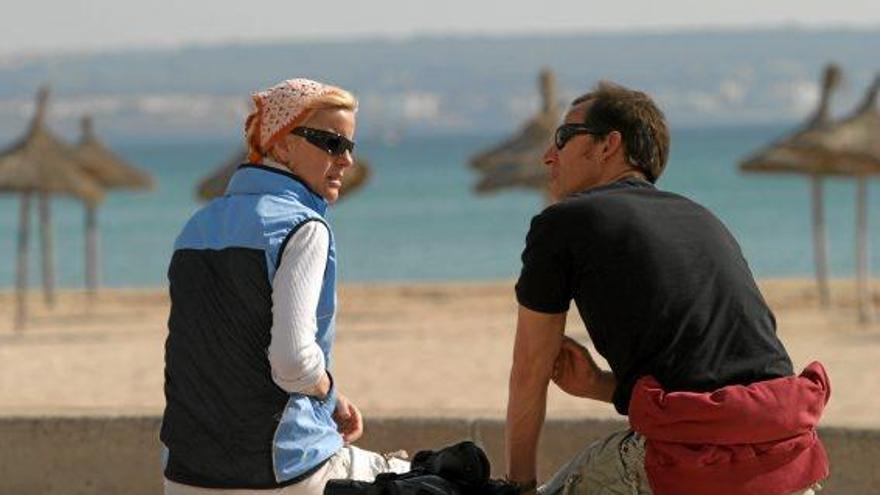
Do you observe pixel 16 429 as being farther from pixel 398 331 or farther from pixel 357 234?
pixel 357 234

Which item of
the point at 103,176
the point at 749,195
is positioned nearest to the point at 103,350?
the point at 103,176

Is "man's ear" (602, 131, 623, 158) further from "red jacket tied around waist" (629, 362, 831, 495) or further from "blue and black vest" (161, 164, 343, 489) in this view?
"blue and black vest" (161, 164, 343, 489)

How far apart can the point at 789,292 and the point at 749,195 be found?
4404 centimetres

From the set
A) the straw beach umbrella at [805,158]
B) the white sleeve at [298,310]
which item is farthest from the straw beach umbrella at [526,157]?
the white sleeve at [298,310]

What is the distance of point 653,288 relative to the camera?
12.6ft

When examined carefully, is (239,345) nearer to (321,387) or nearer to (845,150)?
(321,387)

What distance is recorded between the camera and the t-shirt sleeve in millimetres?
3877

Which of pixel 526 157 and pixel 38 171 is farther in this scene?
pixel 38 171

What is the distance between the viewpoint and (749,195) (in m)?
65.8

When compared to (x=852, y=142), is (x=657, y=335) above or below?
above

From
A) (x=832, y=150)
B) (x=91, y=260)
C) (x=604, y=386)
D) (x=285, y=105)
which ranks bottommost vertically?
(x=91, y=260)

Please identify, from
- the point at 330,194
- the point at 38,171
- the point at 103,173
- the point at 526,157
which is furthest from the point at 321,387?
the point at 103,173

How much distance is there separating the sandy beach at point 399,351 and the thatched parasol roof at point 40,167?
1298mm

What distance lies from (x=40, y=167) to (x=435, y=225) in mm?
33464
